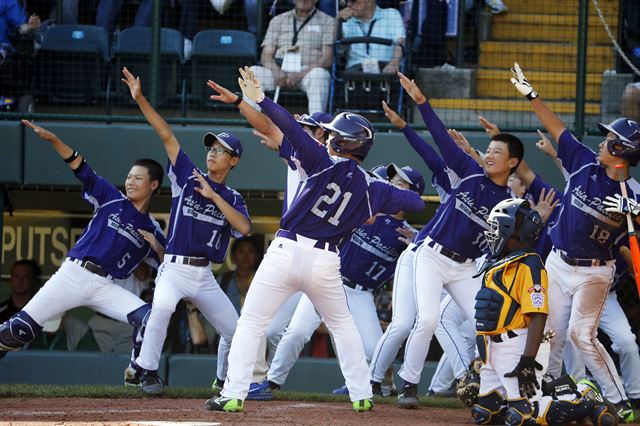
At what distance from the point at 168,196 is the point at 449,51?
281 centimetres

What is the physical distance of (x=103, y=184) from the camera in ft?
27.1

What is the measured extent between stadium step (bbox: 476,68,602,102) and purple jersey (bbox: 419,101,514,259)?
9.53 ft

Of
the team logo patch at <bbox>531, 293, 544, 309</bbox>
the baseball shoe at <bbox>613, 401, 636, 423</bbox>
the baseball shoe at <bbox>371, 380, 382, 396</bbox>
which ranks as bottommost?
the baseball shoe at <bbox>371, 380, 382, 396</bbox>

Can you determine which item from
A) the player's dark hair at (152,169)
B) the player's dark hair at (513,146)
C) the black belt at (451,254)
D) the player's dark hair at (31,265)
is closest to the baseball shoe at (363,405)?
the black belt at (451,254)

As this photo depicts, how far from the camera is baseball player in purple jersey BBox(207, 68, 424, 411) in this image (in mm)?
6371

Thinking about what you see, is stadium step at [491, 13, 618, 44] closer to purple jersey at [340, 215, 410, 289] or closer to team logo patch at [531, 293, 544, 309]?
purple jersey at [340, 215, 410, 289]

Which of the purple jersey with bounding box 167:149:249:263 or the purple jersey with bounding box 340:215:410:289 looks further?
the purple jersey with bounding box 340:215:410:289

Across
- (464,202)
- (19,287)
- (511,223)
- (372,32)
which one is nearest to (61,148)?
(19,287)

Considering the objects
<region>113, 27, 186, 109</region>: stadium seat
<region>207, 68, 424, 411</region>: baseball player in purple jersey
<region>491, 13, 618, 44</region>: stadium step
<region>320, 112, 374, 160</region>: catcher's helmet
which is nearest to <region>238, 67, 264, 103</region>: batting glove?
<region>207, 68, 424, 411</region>: baseball player in purple jersey

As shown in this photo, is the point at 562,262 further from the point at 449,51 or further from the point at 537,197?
the point at 449,51

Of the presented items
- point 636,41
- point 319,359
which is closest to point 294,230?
point 319,359

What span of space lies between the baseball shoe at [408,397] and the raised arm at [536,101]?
1.80m

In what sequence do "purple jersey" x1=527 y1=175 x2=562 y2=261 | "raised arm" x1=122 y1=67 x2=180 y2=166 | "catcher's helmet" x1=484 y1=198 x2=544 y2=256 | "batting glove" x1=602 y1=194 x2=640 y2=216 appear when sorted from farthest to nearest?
"purple jersey" x1=527 y1=175 x2=562 y2=261 → "raised arm" x1=122 y1=67 x2=180 y2=166 → "batting glove" x1=602 y1=194 x2=640 y2=216 → "catcher's helmet" x1=484 y1=198 x2=544 y2=256

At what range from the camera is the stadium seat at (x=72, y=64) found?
32.1 feet
